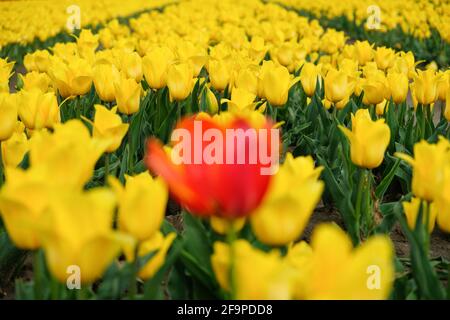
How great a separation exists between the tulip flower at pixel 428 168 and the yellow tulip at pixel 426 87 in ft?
4.88

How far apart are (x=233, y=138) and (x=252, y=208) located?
16 centimetres

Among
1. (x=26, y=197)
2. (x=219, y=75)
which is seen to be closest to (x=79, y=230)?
(x=26, y=197)

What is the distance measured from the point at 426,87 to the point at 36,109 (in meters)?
1.84

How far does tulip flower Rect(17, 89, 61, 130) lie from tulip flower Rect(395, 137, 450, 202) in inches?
55.2

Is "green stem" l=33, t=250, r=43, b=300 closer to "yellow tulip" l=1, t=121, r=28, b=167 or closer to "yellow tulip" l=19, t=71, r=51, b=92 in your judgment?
"yellow tulip" l=1, t=121, r=28, b=167

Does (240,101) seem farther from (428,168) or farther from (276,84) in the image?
(428,168)

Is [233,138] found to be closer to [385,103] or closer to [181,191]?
[181,191]

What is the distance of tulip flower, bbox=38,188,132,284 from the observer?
0.95 m

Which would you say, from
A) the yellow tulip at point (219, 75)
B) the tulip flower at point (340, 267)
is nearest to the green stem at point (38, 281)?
the tulip flower at point (340, 267)

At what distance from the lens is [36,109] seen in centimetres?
233

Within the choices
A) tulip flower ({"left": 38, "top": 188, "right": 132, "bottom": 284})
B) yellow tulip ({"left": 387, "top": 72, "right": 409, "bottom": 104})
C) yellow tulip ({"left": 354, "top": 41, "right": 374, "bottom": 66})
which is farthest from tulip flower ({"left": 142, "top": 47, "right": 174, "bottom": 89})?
yellow tulip ({"left": 354, "top": 41, "right": 374, "bottom": 66})
